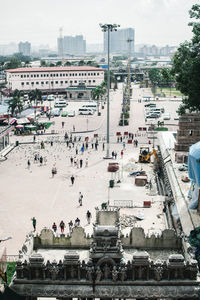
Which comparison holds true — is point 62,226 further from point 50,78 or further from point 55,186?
point 50,78

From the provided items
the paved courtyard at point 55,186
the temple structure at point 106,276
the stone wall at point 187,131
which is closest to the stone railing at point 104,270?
the temple structure at point 106,276

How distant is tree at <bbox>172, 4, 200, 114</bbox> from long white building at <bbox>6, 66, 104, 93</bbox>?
77.0 m

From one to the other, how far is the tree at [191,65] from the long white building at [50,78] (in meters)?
77.0

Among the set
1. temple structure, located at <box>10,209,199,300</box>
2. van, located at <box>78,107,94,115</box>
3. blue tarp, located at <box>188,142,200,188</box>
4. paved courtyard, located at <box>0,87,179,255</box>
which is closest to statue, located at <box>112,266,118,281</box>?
temple structure, located at <box>10,209,199,300</box>

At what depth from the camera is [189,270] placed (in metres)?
16.9

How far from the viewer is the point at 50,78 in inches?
4390

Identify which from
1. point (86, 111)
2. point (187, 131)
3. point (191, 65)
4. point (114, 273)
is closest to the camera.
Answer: point (114, 273)

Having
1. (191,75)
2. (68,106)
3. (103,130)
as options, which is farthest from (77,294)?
(68,106)

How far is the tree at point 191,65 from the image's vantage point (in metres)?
35.4

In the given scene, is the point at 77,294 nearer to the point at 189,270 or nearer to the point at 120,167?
the point at 189,270

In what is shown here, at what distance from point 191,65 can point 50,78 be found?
80.3 metres

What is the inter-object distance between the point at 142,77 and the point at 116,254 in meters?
153

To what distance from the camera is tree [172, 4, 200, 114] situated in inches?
1393

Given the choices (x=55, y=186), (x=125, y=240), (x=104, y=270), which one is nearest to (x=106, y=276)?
(x=104, y=270)
